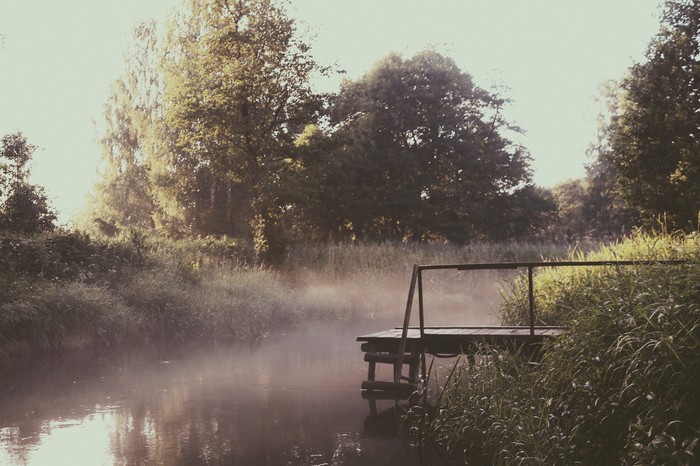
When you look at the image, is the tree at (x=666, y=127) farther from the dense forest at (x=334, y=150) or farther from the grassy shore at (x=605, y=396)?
the grassy shore at (x=605, y=396)

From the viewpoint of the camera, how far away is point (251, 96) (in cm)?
2392

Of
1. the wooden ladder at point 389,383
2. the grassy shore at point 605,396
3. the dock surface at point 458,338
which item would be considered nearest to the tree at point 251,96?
the dock surface at point 458,338

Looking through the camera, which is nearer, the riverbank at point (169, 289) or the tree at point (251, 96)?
the riverbank at point (169, 289)

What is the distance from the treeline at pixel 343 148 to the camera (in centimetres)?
2420

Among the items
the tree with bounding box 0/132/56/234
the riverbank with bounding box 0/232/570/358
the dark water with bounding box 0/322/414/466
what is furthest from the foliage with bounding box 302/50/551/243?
the dark water with bounding box 0/322/414/466

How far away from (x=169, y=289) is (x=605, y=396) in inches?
545

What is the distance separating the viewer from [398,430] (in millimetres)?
8344

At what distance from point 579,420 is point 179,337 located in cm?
1253

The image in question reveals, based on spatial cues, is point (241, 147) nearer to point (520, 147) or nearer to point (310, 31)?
point (310, 31)

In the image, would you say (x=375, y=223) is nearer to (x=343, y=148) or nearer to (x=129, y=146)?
(x=343, y=148)

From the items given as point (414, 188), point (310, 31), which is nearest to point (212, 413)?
point (310, 31)

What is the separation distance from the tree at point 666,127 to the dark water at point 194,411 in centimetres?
1676

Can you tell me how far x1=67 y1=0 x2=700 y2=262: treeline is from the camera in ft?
79.4

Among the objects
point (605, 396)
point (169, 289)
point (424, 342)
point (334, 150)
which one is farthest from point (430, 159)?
point (605, 396)
